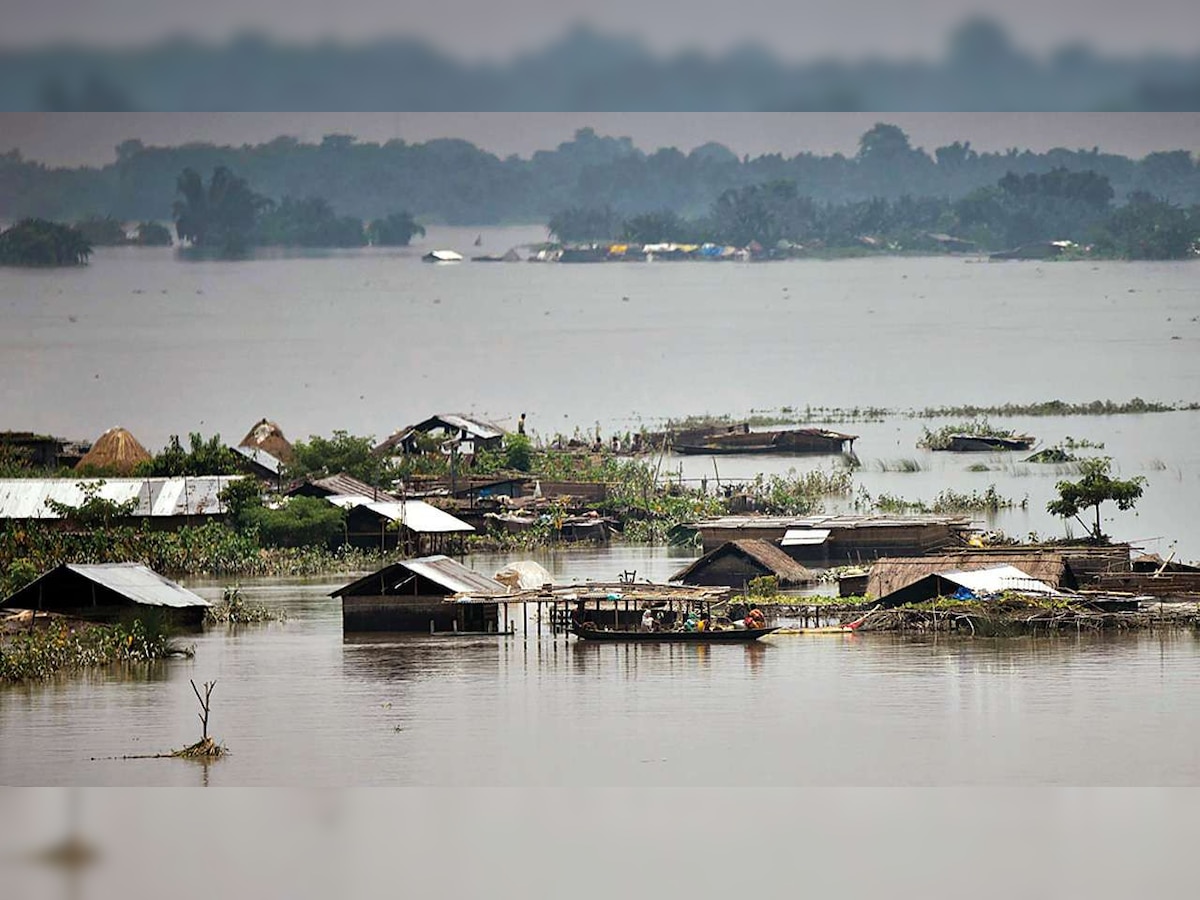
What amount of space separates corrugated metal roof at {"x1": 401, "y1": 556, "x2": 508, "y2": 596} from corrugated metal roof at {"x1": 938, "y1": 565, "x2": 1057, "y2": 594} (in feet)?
6.76

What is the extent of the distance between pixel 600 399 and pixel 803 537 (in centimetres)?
147

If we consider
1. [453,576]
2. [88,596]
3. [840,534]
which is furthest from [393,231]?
[840,534]

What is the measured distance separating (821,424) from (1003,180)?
2.10m

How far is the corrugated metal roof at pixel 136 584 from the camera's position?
31.6 feet

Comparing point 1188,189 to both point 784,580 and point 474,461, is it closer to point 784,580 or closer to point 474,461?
point 784,580

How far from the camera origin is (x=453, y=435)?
12.1 metres

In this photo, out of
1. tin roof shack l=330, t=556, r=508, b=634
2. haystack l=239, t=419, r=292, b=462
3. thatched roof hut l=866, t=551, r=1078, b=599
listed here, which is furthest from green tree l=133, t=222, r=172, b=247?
thatched roof hut l=866, t=551, r=1078, b=599

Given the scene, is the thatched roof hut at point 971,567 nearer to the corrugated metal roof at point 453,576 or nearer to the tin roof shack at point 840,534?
the tin roof shack at point 840,534

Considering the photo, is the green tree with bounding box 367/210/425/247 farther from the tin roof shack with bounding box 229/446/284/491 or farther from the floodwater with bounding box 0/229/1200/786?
the tin roof shack with bounding box 229/446/284/491

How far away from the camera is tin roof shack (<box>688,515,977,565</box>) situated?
1092 centimetres

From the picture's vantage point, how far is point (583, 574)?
1125 cm

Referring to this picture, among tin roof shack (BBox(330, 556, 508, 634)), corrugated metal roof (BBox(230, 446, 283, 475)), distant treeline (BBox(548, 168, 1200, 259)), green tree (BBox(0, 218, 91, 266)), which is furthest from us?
corrugated metal roof (BBox(230, 446, 283, 475))

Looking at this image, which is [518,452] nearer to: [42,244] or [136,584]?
[136,584]

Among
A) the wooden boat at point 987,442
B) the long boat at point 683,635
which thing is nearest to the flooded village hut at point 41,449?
the long boat at point 683,635
